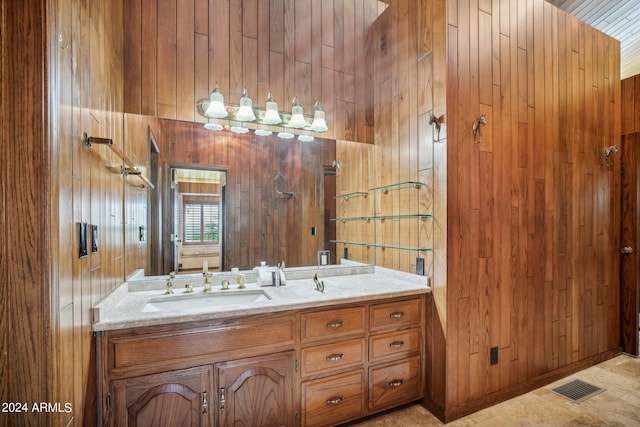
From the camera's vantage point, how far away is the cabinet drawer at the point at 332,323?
5.63 feet

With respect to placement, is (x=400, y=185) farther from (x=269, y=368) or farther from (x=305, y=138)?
(x=269, y=368)

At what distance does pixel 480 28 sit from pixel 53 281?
111 inches

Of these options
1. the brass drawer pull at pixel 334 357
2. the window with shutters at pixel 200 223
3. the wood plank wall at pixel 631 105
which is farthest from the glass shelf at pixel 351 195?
the wood plank wall at pixel 631 105

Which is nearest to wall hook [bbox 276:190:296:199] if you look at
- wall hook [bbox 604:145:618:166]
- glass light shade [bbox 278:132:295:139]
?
glass light shade [bbox 278:132:295:139]

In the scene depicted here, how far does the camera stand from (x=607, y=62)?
290 cm

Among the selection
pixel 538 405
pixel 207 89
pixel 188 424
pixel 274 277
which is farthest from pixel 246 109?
pixel 538 405

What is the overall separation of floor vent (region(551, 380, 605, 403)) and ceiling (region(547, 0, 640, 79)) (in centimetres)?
365

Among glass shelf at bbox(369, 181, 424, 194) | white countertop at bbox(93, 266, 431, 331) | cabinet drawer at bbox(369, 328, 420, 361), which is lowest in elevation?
cabinet drawer at bbox(369, 328, 420, 361)

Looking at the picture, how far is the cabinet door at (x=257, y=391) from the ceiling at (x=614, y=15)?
4.35m

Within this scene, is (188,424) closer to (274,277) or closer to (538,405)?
(274,277)

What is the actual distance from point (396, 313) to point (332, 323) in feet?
1.60

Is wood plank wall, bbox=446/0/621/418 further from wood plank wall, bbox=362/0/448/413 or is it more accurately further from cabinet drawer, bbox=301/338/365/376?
cabinet drawer, bbox=301/338/365/376

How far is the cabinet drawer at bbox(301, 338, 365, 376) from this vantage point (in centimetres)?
171

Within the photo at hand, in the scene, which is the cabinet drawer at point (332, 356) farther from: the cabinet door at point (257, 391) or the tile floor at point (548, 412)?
the tile floor at point (548, 412)
